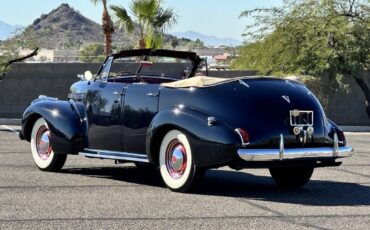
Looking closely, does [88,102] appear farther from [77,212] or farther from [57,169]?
[77,212]

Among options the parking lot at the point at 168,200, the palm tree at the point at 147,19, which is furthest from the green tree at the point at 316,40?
the parking lot at the point at 168,200

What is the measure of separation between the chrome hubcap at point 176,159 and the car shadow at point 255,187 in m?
0.31

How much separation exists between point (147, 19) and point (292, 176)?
18.7 meters

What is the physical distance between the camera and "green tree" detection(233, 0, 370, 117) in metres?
23.2

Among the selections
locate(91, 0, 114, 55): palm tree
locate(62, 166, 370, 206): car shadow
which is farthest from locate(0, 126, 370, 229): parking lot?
locate(91, 0, 114, 55): palm tree

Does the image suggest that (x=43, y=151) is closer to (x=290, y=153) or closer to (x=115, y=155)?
(x=115, y=155)

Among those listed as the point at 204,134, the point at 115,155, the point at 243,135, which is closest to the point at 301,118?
the point at 243,135

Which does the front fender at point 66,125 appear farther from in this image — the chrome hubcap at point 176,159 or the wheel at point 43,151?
the chrome hubcap at point 176,159

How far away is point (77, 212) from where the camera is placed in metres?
7.34

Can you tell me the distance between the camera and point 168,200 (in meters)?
8.19

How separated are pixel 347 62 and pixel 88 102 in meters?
14.6

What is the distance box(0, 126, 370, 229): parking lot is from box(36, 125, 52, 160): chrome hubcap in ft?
0.90

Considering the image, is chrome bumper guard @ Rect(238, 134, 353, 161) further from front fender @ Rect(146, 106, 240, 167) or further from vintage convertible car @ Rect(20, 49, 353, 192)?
front fender @ Rect(146, 106, 240, 167)

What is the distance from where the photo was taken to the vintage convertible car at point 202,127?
834cm
